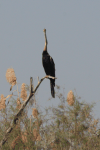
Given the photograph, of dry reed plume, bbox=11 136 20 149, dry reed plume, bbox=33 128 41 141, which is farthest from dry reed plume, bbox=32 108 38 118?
dry reed plume, bbox=11 136 20 149

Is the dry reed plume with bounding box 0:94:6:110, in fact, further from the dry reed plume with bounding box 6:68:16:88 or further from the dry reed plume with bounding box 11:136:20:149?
the dry reed plume with bounding box 11:136:20:149

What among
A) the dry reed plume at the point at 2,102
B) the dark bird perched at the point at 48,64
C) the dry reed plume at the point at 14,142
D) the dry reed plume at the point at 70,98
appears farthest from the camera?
the dark bird perched at the point at 48,64

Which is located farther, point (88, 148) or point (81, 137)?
point (81, 137)

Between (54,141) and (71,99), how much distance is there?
49.8 inches

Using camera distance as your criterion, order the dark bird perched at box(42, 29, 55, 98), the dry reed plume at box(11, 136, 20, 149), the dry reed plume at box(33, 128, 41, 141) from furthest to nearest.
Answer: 1. the dark bird perched at box(42, 29, 55, 98)
2. the dry reed plume at box(11, 136, 20, 149)
3. the dry reed plume at box(33, 128, 41, 141)

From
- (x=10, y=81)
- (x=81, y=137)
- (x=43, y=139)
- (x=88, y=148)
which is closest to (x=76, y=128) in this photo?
(x=81, y=137)

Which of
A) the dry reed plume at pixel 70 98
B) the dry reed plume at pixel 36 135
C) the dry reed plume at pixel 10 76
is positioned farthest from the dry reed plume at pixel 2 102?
the dry reed plume at pixel 70 98

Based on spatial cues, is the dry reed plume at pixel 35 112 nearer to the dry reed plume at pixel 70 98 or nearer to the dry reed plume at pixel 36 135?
the dry reed plume at pixel 36 135

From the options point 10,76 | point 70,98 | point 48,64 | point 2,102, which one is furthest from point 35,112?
point 48,64

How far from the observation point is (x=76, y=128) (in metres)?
8.98

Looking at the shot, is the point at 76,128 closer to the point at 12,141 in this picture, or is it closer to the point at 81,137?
the point at 81,137

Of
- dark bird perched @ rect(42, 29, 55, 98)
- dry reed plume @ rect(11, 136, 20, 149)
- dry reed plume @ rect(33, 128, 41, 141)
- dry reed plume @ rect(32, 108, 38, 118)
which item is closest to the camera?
dry reed plume @ rect(33, 128, 41, 141)

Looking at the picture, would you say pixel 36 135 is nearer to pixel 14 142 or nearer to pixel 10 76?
pixel 14 142

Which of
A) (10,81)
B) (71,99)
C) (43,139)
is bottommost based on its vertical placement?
(43,139)
